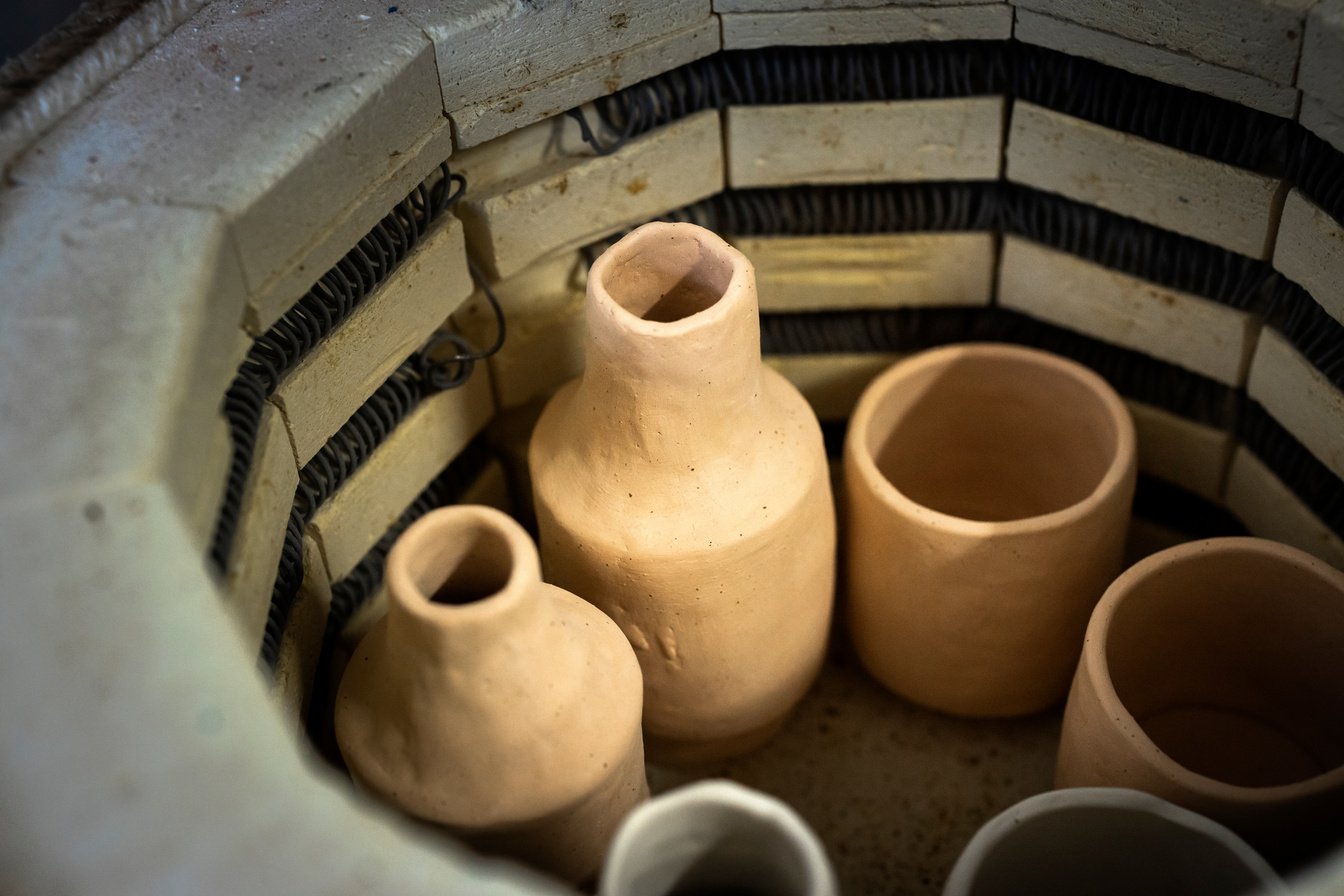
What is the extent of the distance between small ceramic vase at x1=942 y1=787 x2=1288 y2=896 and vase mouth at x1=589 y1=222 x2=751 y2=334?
53 centimetres

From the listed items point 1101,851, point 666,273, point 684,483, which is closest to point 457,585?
point 684,483

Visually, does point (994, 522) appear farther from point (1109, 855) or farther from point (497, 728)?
point (497, 728)

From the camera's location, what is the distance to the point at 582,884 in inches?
52.5

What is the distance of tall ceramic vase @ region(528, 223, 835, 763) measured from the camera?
51.9 inches

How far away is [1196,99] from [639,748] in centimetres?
84

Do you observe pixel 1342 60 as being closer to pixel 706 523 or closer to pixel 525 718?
pixel 706 523

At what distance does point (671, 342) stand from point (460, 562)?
10.4 inches

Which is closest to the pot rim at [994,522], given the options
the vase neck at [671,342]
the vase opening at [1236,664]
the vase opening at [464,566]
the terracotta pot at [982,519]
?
the terracotta pot at [982,519]

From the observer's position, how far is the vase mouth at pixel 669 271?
1.34 m

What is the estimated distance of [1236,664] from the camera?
1545 millimetres

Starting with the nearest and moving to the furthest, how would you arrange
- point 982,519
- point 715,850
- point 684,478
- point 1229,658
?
1. point 715,850
2. point 684,478
3. point 1229,658
4. point 982,519

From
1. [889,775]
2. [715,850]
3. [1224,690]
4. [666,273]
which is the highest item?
[666,273]

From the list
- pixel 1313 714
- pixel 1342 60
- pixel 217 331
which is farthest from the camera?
pixel 1313 714

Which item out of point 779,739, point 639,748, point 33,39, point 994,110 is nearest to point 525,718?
point 639,748
